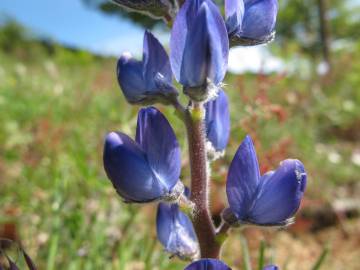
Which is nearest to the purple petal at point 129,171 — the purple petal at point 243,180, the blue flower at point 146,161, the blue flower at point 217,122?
the blue flower at point 146,161

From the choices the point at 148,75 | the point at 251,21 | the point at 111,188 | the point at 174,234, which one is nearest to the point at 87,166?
the point at 111,188

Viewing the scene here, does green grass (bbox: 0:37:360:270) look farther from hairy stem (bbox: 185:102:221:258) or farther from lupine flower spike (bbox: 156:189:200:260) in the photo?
lupine flower spike (bbox: 156:189:200:260)

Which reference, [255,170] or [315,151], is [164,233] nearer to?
[255,170]

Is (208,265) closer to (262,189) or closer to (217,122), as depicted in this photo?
(262,189)

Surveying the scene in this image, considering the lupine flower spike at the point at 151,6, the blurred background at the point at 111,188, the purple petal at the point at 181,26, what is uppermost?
the lupine flower spike at the point at 151,6

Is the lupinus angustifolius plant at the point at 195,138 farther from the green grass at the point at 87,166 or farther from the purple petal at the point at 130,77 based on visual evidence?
the green grass at the point at 87,166

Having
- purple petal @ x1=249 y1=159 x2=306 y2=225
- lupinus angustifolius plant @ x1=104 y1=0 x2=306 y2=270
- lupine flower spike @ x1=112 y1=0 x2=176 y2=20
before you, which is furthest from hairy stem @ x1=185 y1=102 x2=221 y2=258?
lupine flower spike @ x1=112 y1=0 x2=176 y2=20
